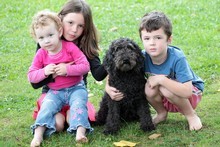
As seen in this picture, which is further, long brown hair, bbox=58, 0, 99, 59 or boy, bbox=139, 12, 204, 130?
long brown hair, bbox=58, 0, 99, 59

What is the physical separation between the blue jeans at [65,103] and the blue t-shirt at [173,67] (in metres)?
0.78

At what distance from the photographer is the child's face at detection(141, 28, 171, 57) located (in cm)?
465

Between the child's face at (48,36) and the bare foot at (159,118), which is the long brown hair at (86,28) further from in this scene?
the bare foot at (159,118)

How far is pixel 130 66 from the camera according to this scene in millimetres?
4562

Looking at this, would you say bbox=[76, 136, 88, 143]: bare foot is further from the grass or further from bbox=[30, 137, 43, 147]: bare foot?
bbox=[30, 137, 43, 147]: bare foot

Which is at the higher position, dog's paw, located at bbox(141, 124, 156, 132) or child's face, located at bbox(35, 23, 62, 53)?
child's face, located at bbox(35, 23, 62, 53)

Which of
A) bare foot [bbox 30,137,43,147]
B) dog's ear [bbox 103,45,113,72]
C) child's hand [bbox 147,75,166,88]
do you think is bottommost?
bare foot [bbox 30,137,43,147]

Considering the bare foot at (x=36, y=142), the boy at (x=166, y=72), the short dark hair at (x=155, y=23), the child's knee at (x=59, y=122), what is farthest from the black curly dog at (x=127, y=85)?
the bare foot at (x=36, y=142)

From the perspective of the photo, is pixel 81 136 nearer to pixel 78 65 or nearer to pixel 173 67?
pixel 78 65

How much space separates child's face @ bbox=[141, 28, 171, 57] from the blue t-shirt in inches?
6.0

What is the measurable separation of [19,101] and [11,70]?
58.1 inches

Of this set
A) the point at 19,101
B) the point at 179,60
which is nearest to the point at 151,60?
the point at 179,60

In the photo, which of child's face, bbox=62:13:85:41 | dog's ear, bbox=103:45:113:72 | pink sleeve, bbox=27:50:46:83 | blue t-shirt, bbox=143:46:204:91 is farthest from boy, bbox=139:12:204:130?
pink sleeve, bbox=27:50:46:83

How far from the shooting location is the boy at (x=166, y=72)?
15.3ft
